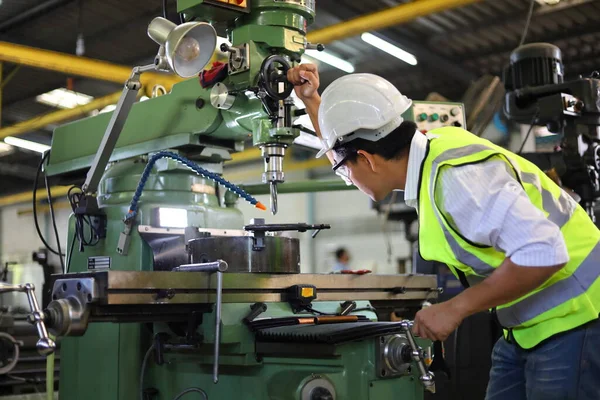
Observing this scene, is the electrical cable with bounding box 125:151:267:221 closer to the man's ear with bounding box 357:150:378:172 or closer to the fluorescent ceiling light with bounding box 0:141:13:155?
the man's ear with bounding box 357:150:378:172

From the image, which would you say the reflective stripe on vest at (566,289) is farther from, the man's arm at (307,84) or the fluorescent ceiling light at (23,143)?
the fluorescent ceiling light at (23,143)

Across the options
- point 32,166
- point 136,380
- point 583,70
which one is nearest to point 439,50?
point 583,70

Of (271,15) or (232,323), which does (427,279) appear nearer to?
(232,323)

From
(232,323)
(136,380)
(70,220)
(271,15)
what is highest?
(271,15)

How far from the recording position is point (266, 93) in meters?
1.64

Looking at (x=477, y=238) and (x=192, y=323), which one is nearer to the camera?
(x=477, y=238)

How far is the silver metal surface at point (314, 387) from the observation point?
4.81 ft

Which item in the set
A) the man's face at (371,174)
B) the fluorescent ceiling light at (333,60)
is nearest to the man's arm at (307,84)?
the man's face at (371,174)

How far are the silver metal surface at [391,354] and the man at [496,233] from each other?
8.9 inches

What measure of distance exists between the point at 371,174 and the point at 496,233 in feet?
0.99

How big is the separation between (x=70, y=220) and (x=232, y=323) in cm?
82

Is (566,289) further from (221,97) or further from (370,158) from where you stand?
(221,97)

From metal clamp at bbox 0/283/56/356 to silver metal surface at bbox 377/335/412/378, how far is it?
0.70m

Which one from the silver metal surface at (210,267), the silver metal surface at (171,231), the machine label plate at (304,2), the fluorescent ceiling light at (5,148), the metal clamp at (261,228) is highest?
the fluorescent ceiling light at (5,148)
